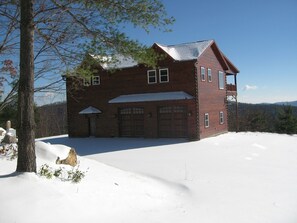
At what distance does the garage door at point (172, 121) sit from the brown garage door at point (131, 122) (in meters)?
1.74

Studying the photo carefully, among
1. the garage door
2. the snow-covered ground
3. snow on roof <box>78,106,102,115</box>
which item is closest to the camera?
the snow-covered ground

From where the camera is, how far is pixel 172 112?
22859 millimetres

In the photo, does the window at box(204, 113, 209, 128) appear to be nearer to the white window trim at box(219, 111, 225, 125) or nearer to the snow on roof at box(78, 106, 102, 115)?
the white window trim at box(219, 111, 225, 125)

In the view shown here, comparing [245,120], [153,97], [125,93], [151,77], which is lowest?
[245,120]

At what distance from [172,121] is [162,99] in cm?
205

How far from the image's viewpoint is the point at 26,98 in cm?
768

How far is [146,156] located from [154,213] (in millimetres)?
8832

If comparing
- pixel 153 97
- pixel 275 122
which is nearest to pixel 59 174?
pixel 153 97

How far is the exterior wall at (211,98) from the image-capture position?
22.7m

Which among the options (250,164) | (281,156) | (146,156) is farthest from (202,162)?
(281,156)

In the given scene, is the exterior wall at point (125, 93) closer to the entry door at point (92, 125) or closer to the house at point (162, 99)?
the house at point (162, 99)

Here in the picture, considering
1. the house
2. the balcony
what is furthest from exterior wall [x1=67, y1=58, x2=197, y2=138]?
the balcony

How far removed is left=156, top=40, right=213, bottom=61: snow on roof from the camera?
22767mm

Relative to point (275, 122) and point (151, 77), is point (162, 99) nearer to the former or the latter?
point (151, 77)
